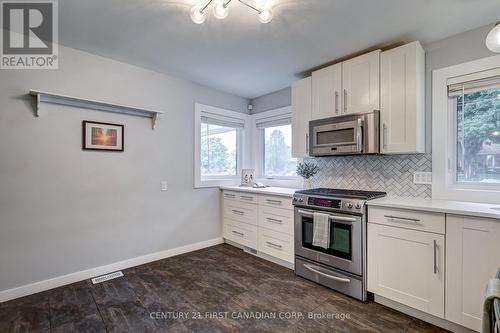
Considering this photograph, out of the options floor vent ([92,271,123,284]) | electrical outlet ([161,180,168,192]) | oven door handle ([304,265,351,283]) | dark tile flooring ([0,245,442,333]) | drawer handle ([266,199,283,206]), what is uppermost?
electrical outlet ([161,180,168,192])

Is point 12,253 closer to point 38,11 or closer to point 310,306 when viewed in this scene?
point 38,11

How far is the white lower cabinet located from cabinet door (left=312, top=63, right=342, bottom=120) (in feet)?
3.62

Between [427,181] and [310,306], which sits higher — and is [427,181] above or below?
above

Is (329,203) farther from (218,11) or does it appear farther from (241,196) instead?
(218,11)

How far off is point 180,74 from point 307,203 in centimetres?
234

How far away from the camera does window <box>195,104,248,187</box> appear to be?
3.54m

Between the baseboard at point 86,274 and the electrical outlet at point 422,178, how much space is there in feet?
9.33

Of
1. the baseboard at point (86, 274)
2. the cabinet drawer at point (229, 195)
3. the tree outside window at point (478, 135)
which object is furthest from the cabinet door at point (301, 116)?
the baseboard at point (86, 274)

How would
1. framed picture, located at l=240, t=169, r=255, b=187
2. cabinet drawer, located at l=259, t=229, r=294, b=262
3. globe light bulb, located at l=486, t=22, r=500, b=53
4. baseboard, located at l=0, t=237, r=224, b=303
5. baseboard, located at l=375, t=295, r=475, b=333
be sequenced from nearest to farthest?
globe light bulb, located at l=486, t=22, r=500, b=53
baseboard, located at l=375, t=295, r=475, b=333
baseboard, located at l=0, t=237, r=224, b=303
cabinet drawer, located at l=259, t=229, r=294, b=262
framed picture, located at l=240, t=169, r=255, b=187

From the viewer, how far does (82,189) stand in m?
2.52

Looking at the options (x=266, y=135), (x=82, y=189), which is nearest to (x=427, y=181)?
(x=266, y=135)

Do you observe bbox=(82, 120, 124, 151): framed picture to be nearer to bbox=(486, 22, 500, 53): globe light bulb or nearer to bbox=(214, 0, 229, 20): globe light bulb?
bbox=(214, 0, 229, 20): globe light bulb

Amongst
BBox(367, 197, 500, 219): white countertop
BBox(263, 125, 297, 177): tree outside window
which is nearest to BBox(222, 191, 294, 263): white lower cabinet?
BBox(263, 125, 297, 177): tree outside window

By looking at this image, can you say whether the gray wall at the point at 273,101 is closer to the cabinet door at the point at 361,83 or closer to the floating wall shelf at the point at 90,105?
the cabinet door at the point at 361,83
